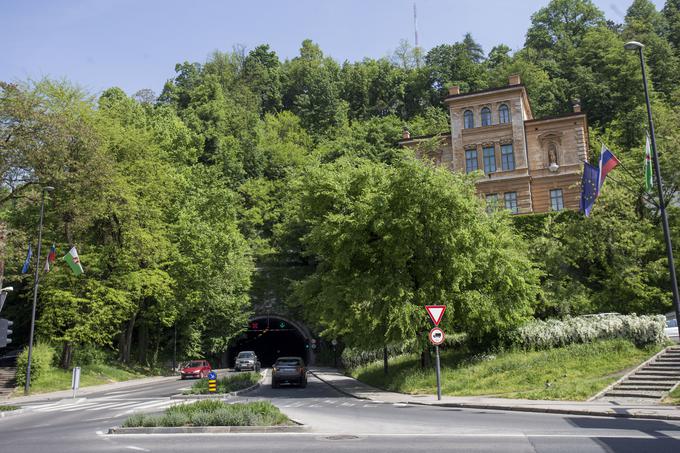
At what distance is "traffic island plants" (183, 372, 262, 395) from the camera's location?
24.0 m

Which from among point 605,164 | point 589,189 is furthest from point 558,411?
point 605,164

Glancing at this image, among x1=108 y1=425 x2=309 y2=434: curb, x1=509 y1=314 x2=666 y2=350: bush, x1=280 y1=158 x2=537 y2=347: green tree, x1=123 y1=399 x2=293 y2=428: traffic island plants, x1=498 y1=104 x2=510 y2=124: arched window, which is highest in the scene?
x1=498 y1=104 x2=510 y2=124: arched window

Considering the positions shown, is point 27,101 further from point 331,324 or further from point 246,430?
point 246,430

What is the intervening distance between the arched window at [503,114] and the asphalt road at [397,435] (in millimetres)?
37340

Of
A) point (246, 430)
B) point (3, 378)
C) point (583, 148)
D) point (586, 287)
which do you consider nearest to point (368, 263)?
point (246, 430)

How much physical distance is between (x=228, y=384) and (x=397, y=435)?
51.9 feet

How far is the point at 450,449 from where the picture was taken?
10141mm

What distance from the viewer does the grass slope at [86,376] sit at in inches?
1300

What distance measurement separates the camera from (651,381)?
18547 mm

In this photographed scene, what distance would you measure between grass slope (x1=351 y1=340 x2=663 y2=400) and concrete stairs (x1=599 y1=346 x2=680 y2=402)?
0.51 metres

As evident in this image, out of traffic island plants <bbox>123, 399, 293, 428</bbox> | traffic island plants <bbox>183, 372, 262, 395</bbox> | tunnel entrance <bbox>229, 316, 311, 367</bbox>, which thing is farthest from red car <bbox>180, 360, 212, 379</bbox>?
traffic island plants <bbox>123, 399, 293, 428</bbox>

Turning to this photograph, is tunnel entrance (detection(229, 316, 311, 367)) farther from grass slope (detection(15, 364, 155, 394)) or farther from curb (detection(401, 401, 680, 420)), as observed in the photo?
curb (detection(401, 401, 680, 420))

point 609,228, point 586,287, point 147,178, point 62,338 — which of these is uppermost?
point 147,178

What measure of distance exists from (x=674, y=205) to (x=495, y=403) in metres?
28.9
